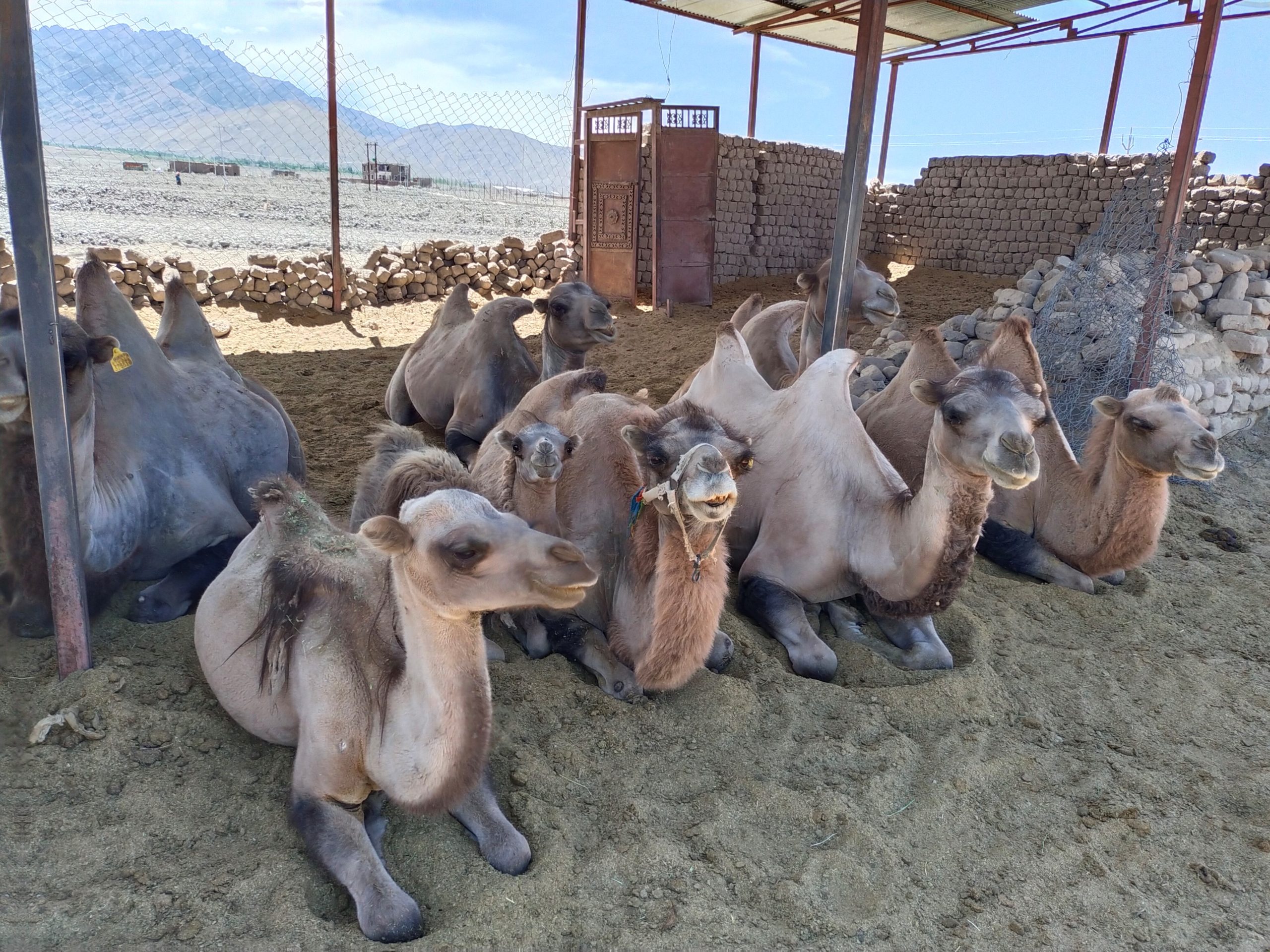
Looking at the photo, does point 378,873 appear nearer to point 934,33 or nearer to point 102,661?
point 102,661

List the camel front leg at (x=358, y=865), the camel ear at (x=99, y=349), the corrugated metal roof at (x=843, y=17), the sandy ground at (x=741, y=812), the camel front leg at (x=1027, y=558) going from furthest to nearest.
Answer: the corrugated metal roof at (x=843, y=17), the camel front leg at (x=1027, y=558), the camel ear at (x=99, y=349), the sandy ground at (x=741, y=812), the camel front leg at (x=358, y=865)

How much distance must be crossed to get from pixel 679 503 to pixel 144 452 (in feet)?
8.06

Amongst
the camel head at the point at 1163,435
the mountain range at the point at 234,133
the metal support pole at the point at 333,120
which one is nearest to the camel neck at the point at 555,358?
the camel head at the point at 1163,435

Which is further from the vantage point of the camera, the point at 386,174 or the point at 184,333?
the point at 386,174

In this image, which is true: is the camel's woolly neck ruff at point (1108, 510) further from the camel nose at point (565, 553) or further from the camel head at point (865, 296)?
the camel nose at point (565, 553)

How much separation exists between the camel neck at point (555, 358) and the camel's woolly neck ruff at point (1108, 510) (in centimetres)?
337

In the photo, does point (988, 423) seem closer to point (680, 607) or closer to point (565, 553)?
point (680, 607)

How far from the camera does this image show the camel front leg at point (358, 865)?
2293 mm

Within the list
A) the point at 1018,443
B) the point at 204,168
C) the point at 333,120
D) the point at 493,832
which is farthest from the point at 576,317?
the point at 204,168

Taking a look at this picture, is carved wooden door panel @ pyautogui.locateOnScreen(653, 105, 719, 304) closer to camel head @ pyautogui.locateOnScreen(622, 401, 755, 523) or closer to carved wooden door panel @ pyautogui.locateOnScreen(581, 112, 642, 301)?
carved wooden door panel @ pyautogui.locateOnScreen(581, 112, 642, 301)

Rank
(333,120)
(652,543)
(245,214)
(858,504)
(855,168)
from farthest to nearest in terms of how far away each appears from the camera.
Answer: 1. (245,214)
2. (333,120)
3. (855,168)
4. (858,504)
5. (652,543)

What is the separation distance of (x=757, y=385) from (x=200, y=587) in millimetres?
2948

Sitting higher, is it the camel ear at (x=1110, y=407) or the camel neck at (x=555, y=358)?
the camel ear at (x=1110, y=407)

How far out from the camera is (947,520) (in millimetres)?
3609
